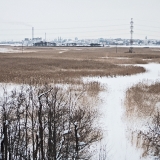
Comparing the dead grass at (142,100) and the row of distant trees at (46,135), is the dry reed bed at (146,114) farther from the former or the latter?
the row of distant trees at (46,135)

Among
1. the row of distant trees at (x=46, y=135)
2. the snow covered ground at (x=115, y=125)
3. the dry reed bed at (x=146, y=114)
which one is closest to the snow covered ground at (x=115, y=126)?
the snow covered ground at (x=115, y=125)

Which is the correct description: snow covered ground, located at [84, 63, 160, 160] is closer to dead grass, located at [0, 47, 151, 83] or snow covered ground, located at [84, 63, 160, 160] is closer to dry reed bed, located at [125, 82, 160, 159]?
dry reed bed, located at [125, 82, 160, 159]

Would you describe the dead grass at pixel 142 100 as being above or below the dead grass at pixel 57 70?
below

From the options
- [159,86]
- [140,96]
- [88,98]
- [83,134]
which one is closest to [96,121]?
[83,134]

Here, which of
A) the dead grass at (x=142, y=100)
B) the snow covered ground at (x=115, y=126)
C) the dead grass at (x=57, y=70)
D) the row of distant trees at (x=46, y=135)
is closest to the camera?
the row of distant trees at (x=46, y=135)

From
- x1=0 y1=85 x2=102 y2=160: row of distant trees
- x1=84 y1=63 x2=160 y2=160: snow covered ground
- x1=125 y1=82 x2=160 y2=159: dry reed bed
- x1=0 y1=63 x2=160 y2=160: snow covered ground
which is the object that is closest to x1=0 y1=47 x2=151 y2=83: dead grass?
x1=0 y1=63 x2=160 y2=160: snow covered ground

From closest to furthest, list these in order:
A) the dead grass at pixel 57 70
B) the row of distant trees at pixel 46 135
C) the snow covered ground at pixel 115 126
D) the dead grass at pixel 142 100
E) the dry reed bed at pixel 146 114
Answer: the row of distant trees at pixel 46 135
the snow covered ground at pixel 115 126
the dry reed bed at pixel 146 114
the dead grass at pixel 142 100
the dead grass at pixel 57 70

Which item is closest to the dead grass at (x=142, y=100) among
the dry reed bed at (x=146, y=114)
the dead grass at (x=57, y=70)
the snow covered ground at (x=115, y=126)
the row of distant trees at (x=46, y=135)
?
the dry reed bed at (x=146, y=114)

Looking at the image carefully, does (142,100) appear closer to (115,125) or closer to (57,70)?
(115,125)

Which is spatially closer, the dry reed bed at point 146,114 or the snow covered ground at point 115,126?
the snow covered ground at point 115,126

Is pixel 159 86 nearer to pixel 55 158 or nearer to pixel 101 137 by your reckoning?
pixel 101 137

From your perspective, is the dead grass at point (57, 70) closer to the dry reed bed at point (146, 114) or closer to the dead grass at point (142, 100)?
the dead grass at point (142, 100)
